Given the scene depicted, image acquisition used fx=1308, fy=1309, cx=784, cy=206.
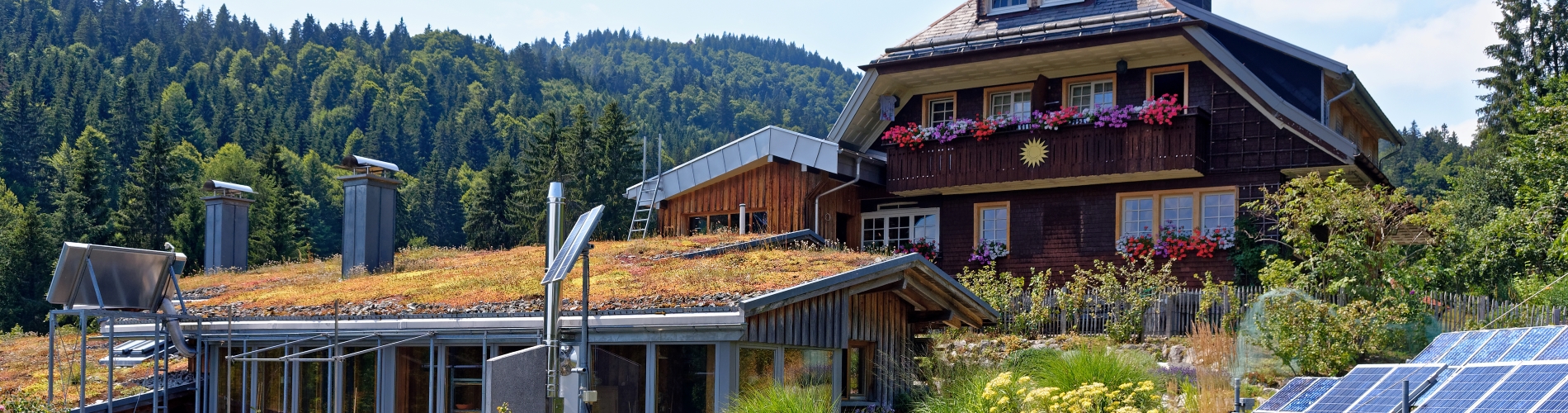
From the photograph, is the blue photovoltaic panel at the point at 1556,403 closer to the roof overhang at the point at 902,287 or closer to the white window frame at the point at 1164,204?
the roof overhang at the point at 902,287

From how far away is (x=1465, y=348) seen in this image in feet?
34.4

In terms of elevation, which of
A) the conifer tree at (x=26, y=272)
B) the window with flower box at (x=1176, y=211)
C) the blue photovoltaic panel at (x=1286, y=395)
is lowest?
the conifer tree at (x=26, y=272)

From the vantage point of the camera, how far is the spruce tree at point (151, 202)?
209 ft

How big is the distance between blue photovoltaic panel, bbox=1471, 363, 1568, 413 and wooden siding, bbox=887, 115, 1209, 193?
14494 mm

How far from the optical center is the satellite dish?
11445 millimetres

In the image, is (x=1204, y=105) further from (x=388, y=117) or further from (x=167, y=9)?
(x=167, y=9)

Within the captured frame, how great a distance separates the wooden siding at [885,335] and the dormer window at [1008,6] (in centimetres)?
1208

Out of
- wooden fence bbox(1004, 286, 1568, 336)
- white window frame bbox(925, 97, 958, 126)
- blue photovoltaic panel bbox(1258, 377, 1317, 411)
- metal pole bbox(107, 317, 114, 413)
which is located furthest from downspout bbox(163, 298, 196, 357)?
white window frame bbox(925, 97, 958, 126)

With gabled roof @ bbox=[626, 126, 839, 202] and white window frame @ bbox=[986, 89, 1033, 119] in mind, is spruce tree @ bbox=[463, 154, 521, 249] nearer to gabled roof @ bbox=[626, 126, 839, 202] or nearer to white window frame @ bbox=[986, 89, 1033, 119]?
gabled roof @ bbox=[626, 126, 839, 202]

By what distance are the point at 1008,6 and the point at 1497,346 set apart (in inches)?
710

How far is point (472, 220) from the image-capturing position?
66562 mm

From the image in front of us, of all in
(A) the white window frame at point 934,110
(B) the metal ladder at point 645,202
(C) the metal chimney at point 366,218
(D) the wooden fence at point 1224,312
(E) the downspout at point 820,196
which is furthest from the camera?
(B) the metal ladder at point 645,202

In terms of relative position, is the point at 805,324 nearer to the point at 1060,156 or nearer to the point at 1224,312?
the point at 1224,312

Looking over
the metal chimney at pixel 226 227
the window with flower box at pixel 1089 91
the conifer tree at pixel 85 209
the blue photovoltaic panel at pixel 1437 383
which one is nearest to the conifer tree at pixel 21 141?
the conifer tree at pixel 85 209
